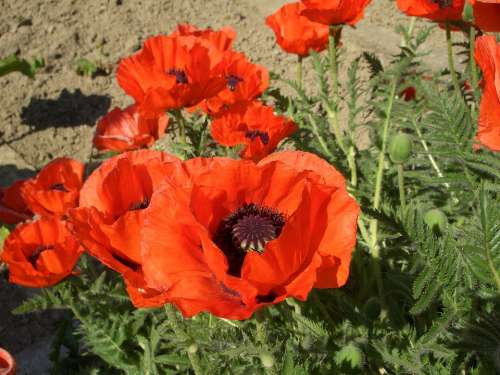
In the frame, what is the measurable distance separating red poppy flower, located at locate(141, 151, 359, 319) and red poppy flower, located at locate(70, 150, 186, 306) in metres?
0.07

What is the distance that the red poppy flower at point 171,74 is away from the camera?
144cm

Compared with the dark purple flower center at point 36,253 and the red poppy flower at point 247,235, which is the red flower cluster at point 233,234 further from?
the dark purple flower center at point 36,253

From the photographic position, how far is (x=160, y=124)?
1.87 m

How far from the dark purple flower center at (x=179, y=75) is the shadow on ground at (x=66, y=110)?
6.73 feet

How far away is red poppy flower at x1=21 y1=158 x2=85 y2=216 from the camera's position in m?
1.76

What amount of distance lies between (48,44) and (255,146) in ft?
9.64

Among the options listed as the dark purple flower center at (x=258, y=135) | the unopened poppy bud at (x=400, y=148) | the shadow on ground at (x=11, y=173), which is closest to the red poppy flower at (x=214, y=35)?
the dark purple flower center at (x=258, y=135)

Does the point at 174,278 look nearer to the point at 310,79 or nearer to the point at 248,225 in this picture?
the point at 248,225

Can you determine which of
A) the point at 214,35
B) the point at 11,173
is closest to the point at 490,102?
the point at 214,35

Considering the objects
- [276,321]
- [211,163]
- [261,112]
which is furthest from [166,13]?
[211,163]

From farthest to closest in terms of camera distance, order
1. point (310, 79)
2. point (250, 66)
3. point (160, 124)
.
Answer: point (310, 79)
point (160, 124)
point (250, 66)

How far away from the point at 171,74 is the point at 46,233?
58 cm

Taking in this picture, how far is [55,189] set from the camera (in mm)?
1904

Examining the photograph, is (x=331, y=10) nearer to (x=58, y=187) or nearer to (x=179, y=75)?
(x=179, y=75)
